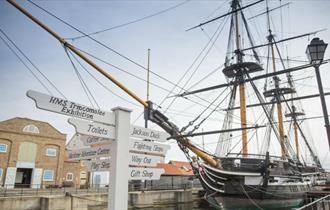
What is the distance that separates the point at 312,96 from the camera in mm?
28281

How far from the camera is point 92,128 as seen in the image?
4707 millimetres

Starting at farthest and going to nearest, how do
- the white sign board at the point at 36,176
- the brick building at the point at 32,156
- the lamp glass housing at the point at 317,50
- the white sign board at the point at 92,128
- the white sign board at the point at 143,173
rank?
the white sign board at the point at 36,176 < the brick building at the point at 32,156 < the lamp glass housing at the point at 317,50 < the white sign board at the point at 143,173 < the white sign board at the point at 92,128

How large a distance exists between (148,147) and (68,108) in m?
1.89

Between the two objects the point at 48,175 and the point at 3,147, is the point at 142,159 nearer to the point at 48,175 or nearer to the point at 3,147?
the point at 3,147

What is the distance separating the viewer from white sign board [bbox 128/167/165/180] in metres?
5.00

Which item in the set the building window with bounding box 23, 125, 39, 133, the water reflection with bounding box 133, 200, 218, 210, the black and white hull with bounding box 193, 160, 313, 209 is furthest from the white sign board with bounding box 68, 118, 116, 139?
the building window with bounding box 23, 125, 39, 133

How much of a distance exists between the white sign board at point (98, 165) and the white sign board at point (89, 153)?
0.11 m

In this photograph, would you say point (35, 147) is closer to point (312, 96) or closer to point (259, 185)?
point (259, 185)

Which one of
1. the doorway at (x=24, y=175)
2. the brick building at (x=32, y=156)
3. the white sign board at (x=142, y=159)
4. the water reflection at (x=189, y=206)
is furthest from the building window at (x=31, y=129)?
the white sign board at (x=142, y=159)

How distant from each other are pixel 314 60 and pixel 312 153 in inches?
1680

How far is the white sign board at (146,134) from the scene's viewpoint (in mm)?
5355

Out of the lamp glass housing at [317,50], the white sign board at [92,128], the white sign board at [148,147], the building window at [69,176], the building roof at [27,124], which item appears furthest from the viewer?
the building window at [69,176]

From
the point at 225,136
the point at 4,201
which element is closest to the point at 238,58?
the point at 225,136

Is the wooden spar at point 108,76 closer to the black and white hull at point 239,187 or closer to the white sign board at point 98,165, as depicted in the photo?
the black and white hull at point 239,187
